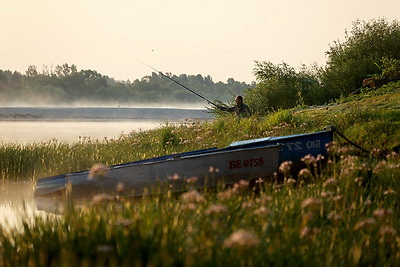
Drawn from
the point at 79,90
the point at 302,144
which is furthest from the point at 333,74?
the point at 79,90

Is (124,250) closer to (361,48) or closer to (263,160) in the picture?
(263,160)

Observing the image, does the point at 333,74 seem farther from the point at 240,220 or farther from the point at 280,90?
the point at 240,220

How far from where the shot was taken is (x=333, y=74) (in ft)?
108

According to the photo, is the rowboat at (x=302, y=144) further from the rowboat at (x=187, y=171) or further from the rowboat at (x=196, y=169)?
the rowboat at (x=196, y=169)

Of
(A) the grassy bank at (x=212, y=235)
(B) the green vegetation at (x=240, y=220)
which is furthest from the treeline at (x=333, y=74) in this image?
(A) the grassy bank at (x=212, y=235)

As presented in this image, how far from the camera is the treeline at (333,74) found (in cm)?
3212

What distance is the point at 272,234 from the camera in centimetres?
568

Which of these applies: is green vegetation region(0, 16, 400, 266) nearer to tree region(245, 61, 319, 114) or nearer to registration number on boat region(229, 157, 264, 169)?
registration number on boat region(229, 157, 264, 169)

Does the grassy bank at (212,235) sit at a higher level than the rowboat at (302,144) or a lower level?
lower

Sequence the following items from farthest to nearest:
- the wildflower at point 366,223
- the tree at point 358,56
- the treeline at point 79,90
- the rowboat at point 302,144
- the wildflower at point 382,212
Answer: the treeline at point 79,90 → the tree at point 358,56 → the rowboat at point 302,144 → the wildflower at point 382,212 → the wildflower at point 366,223

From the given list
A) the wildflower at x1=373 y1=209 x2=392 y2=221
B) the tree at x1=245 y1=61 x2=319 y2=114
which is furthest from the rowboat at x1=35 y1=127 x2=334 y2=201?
the tree at x1=245 y1=61 x2=319 y2=114

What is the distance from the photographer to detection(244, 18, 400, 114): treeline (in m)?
32.1

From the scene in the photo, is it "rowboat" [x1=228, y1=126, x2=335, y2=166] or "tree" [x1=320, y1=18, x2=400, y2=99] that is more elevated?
"tree" [x1=320, y1=18, x2=400, y2=99]

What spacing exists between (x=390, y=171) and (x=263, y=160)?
7.46 feet
